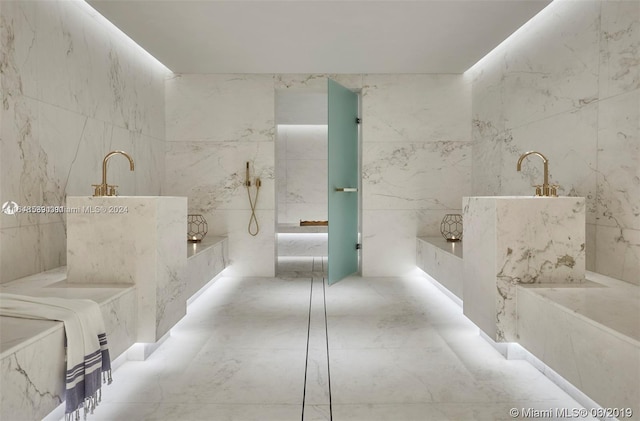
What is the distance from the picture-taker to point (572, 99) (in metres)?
2.77

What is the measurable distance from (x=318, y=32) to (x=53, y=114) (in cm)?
200

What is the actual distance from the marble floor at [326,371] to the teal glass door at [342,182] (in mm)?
946

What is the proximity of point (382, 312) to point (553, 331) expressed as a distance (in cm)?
155

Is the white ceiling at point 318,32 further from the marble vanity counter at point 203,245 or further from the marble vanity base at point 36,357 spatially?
the marble vanity base at point 36,357

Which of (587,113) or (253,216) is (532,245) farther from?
(253,216)

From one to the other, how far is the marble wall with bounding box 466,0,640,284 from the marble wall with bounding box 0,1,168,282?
3271 mm

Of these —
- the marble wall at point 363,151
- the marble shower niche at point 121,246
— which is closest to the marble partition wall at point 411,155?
the marble wall at point 363,151

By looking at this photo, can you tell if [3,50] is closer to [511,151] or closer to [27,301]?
[27,301]

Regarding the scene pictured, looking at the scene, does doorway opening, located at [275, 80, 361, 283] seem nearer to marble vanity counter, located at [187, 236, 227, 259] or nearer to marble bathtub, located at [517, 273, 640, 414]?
marble vanity counter, located at [187, 236, 227, 259]

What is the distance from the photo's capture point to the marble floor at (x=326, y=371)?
1782 millimetres

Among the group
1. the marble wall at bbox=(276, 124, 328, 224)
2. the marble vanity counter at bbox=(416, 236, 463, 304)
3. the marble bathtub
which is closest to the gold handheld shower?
the marble vanity counter at bbox=(416, 236, 463, 304)

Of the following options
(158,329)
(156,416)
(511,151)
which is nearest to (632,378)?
(156,416)

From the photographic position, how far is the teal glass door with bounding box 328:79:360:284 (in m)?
4.07

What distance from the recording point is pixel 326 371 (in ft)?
7.08
